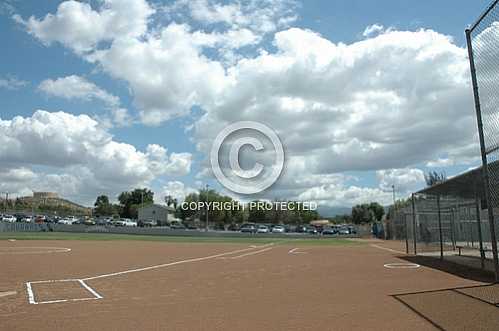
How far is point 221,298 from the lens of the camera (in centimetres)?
1066

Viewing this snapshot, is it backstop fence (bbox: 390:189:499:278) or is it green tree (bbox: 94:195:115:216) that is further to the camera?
green tree (bbox: 94:195:115:216)

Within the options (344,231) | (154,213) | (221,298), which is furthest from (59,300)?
(154,213)

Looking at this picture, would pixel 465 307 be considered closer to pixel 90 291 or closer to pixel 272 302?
pixel 272 302

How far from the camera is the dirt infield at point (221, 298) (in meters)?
8.02

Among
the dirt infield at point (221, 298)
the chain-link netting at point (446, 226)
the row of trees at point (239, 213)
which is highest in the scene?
the row of trees at point (239, 213)

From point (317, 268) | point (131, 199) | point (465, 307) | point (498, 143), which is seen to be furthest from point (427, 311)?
point (131, 199)

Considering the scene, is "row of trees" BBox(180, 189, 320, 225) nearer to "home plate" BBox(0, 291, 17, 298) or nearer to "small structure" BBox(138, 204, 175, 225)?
"small structure" BBox(138, 204, 175, 225)

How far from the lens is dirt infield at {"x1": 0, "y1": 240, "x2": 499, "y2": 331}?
8.02m

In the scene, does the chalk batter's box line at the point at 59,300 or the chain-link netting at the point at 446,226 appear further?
the chain-link netting at the point at 446,226

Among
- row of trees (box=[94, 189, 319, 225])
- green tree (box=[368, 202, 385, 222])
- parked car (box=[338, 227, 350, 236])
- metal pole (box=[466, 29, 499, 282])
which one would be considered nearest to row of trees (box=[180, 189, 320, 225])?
row of trees (box=[94, 189, 319, 225])

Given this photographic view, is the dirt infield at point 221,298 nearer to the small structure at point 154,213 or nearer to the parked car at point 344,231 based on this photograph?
the parked car at point 344,231

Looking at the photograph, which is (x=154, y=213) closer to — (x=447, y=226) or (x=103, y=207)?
(x=103, y=207)

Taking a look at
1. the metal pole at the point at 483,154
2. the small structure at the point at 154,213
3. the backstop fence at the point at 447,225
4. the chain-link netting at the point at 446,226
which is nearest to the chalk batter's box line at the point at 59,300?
the metal pole at the point at 483,154

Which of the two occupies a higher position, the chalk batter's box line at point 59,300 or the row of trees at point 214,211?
the row of trees at point 214,211
